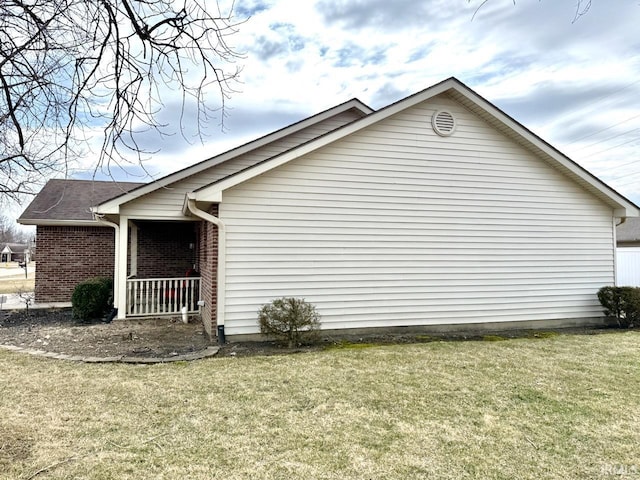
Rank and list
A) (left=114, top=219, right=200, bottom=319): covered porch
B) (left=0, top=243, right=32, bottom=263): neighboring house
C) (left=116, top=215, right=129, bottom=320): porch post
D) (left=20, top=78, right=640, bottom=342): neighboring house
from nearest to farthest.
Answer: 1. (left=20, top=78, right=640, bottom=342): neighboring house
2. (left=116, top=215, right=129, bottom=320): porch post
3. (left=114, top=219, right=200, bottom=319): covered porch
4. (left=0, top=243, right=32, bottom=263): neighboring house

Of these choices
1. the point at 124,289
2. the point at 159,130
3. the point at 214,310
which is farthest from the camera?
the point at 124,289

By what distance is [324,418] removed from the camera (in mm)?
4348

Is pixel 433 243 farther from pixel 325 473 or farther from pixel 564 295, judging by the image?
pixel 325 473

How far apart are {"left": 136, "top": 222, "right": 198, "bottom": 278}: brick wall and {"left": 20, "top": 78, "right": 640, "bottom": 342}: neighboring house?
332 centimetres

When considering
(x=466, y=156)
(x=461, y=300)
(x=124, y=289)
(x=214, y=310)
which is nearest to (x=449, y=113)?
(x=466, y=156)

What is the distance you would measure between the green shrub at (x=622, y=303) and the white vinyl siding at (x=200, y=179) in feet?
26.2

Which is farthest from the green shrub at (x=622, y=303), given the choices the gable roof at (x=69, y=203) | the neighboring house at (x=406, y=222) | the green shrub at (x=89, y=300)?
the gable roof at (x=69, y=203)

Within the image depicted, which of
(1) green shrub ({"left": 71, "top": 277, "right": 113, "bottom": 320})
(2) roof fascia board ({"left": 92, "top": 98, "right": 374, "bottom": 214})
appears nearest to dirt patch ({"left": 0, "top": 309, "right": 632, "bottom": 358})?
(1) green shrub ({"left": 71, "top": 277, "right": 113, "bottom": 320})

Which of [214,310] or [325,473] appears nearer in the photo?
[325,473]

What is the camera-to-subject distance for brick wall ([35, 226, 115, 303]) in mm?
14039

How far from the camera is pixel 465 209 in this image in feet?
30.2

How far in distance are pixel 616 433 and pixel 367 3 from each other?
4.86 meters

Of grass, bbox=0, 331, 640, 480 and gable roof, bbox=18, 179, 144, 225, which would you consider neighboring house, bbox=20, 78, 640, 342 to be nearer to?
grass, bbox=0, 331, 640, 480

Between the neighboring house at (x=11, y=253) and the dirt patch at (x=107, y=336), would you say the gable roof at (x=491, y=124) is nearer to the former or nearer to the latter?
the dirt patch at (x=107, y=336)
